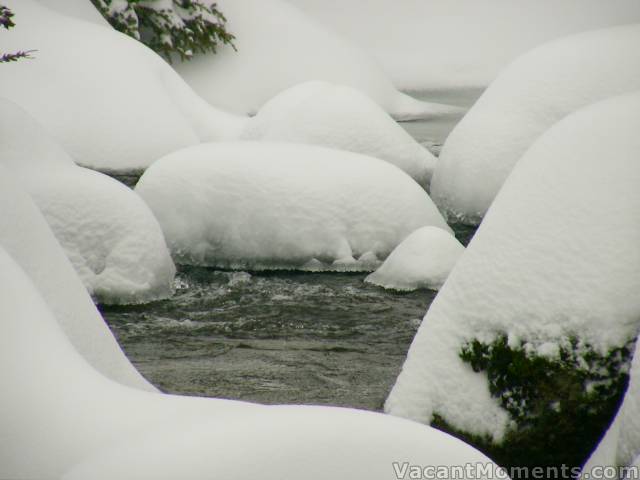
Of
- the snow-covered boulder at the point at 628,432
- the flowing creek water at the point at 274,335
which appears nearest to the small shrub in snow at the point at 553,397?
the snow-covered boulder at the point at 628,432

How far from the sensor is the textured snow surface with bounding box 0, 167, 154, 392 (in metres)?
3.09

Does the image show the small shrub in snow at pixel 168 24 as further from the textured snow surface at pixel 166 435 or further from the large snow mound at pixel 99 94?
the textured snow surface at pixel 166 435

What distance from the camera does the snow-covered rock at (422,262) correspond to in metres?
7.10

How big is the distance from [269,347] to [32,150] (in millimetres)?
A: 2296

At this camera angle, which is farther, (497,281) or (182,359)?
(182,359)

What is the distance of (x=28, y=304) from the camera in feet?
8.14

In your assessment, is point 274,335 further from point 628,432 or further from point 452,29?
point 452,29

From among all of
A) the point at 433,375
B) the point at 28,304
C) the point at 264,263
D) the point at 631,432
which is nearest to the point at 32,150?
the point at 264,263

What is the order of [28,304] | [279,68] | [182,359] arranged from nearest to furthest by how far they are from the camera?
[28,304], [182,359], [279,68]

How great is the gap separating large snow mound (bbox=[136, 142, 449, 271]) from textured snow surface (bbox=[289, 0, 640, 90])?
59.0 ft

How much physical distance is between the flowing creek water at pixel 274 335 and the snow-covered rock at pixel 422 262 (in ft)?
0.45

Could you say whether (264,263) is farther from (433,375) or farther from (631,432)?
(631,432)

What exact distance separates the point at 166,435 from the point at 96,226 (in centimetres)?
483

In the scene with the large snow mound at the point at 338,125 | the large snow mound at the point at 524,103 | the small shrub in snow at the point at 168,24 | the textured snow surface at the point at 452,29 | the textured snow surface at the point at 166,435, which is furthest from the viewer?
the textured snow surface at the point at 452,29
